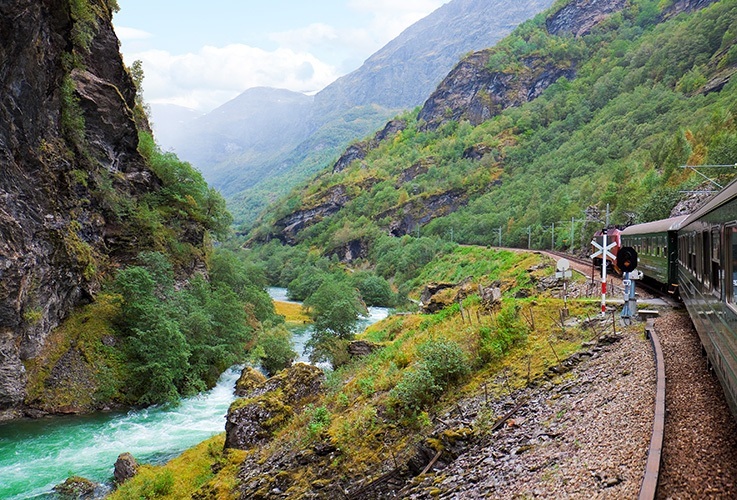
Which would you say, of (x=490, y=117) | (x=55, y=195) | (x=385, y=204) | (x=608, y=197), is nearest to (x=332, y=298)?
(x=55, y=195)

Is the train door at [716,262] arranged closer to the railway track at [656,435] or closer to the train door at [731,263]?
the train door at [731,263]

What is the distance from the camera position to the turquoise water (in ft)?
54.4

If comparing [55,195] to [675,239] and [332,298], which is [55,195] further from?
[675,239]

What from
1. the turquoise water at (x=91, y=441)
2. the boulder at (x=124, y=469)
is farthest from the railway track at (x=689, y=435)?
the turquoise water at (x=91, y=441)

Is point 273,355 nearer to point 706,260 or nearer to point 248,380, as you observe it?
point 248,380

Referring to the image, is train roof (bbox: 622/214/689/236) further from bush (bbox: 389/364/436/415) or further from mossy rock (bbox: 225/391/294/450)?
mossy rock (bbox: 225/391/294/450)

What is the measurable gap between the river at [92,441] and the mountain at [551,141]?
37554 mm

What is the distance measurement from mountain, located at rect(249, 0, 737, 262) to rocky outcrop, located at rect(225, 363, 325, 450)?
114 ft

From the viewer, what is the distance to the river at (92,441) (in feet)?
54.4

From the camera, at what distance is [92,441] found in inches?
782

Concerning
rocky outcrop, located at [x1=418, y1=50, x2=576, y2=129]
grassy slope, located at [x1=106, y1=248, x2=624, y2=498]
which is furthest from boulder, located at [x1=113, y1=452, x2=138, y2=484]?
rocky outcrop, located at [x1=418, y1=50, x2=576, y2=129]

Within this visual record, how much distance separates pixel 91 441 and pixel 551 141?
127266mm

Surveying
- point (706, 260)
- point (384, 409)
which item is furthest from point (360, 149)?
point (706, 260)

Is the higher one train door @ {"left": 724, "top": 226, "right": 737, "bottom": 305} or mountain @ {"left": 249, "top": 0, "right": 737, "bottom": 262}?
mountain @ {"left": 249, "top": 0, "right": 737, "bottom": 262}
